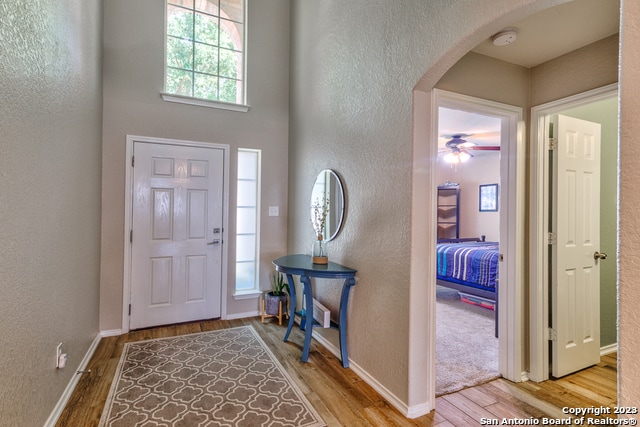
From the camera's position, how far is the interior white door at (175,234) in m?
3.27

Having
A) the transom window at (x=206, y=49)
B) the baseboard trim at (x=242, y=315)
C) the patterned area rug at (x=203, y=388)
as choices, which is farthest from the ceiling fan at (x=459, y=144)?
the patterned area rug at (x=203, y=388)

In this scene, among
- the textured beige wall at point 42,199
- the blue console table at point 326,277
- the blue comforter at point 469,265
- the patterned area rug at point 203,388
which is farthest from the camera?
the blue comforter at point 469,265

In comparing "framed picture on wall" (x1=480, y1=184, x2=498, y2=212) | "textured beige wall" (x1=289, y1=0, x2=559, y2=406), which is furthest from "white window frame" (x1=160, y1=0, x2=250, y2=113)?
"framed picture on wall" (x1=480, y1=184, x2=498, y2=212)

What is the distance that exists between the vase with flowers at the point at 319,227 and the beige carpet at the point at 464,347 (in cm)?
126

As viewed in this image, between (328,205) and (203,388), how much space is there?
169 centimetres

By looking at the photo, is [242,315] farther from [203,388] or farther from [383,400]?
[383,400]

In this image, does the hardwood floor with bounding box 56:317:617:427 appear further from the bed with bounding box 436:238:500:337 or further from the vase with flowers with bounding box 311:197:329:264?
the bed with bounding box 436:238:500:337

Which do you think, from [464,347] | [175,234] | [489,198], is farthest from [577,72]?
[489,198]

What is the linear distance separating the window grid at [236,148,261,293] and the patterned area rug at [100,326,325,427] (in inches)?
36.0

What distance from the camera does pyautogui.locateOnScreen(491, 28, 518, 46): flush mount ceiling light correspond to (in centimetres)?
190

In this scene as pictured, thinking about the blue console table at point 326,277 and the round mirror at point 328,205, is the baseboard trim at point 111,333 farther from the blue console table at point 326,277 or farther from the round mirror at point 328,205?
the round mirror at point 328,205

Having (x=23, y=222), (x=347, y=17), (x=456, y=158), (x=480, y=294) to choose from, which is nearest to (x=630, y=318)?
(x=23, y=222)

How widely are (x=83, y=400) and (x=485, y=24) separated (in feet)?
10.1

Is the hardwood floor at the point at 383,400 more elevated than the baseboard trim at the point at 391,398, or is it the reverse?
the baseboard trim at the point at 391,398
